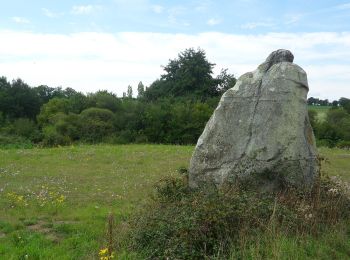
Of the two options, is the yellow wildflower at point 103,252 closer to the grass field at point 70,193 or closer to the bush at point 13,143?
the grass field at point 70,193

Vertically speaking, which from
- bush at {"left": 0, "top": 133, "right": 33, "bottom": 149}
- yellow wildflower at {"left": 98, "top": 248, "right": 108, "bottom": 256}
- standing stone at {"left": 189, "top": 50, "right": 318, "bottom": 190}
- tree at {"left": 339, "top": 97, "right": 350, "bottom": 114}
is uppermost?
tree at {"left": 339, "top": 97, "right": 350, "bottom": 114}

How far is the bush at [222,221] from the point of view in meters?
6.66

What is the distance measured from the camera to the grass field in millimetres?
7805

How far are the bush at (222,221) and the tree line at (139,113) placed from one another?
30.3 metres

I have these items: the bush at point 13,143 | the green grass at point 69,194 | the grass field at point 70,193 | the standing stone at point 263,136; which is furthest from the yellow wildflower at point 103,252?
the bush at point 13,143

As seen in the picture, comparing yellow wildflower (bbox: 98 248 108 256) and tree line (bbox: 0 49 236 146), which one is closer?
yellow wildflower (bbox: 98 248 108 256)

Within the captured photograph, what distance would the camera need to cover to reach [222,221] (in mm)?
6906

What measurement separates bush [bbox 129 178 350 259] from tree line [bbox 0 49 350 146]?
30.3 meters

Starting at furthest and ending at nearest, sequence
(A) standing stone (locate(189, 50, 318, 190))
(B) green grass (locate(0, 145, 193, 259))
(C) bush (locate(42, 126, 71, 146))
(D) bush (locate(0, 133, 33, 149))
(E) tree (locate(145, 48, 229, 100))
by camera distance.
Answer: (E) tree (locate(145, 48, 229, 100)) → (C) bush (locate(42, 126, 71, 146)) → (D) bush (locate(0, 133, 33, 149)) → (A) standing stone (locate(189, 50, 318, 190)) → (B) green grass (locate(0, 145, 193, 259))

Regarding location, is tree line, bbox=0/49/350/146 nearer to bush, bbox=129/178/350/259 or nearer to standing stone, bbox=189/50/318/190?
standing stone, bbox=189/50/318/190

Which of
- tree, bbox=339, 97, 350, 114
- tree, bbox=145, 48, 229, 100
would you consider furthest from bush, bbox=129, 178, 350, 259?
tree, bbox=339, 97, 350, 114

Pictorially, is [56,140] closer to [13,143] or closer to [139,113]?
[13,143]

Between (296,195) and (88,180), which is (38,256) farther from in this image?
(88,180)

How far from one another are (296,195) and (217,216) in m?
2.44
